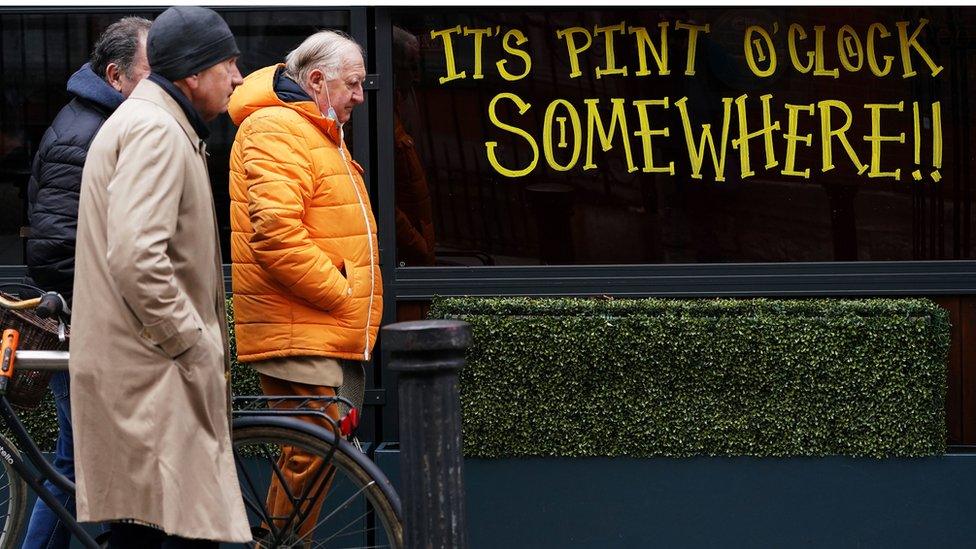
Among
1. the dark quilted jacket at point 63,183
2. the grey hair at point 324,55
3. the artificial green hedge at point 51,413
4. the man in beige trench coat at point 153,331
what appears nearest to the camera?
the man in beige trench coat at point 153,331

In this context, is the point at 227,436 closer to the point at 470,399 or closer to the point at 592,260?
the point at 470,399

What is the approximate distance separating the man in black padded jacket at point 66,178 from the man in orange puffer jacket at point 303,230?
394 millimetres

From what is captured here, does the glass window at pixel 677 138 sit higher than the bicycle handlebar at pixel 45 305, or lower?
higher

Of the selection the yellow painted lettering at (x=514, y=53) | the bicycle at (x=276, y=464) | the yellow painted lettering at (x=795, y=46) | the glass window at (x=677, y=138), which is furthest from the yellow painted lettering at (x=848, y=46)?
the bicycle at (x=276, y=464)

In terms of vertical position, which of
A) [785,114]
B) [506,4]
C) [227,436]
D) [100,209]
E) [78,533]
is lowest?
[78,533]

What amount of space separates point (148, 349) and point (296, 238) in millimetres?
990

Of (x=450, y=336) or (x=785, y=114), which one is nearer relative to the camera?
(x=450, y=336)

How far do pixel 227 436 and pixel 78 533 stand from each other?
712 mm

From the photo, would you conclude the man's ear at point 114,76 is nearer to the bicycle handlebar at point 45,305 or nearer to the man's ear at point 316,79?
the man's ear at point 316,79

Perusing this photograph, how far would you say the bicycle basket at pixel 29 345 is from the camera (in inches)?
161

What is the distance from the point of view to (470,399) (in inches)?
212

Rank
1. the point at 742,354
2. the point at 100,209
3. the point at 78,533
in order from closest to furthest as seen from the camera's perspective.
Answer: the point at 100,209, the point at 78,533, the point at 742,354

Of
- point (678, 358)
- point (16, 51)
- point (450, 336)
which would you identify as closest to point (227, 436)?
point (450, 336)

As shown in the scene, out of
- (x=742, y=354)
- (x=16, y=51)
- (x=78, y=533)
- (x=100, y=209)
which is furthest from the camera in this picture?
(x=16, y=51)
